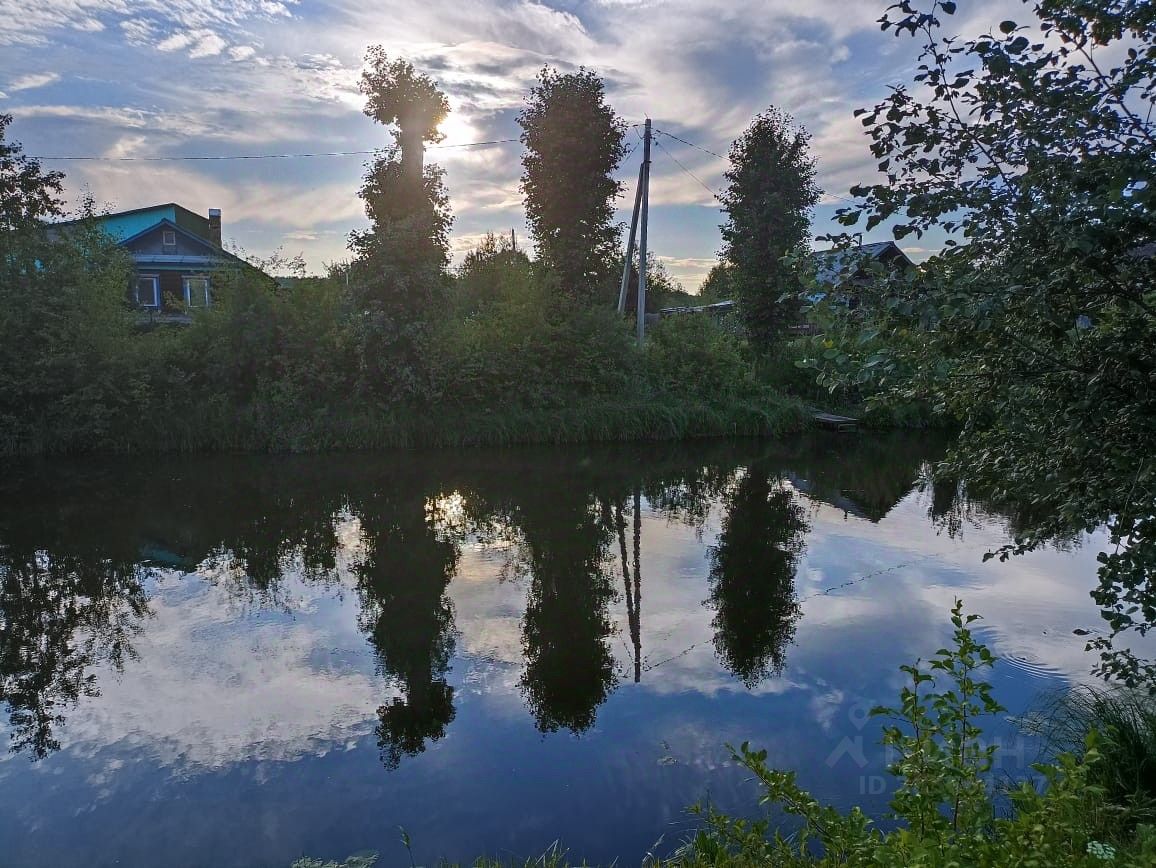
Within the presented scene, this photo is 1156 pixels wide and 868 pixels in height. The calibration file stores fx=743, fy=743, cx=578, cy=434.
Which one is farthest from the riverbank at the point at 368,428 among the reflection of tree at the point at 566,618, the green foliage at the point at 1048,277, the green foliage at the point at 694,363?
the green foliage at the point at 1048,277

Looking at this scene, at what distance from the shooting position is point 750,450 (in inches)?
590

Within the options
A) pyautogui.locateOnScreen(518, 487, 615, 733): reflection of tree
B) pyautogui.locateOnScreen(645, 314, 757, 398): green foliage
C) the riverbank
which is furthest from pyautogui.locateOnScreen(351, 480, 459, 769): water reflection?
pyautogui.locateOnScreen(645, 314, 757, 398): green foliage

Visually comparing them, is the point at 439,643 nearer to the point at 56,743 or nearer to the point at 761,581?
the point at 56,743

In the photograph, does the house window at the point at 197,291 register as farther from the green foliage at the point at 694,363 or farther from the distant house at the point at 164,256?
the green foliage at the point at 694,363

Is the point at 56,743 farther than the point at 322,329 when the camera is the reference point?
No

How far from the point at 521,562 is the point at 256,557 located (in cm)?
280

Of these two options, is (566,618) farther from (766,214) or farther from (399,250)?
(766,214)

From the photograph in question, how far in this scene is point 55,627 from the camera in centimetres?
588

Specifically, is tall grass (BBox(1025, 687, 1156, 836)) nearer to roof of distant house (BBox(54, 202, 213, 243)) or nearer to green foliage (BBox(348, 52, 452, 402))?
green foliage (BBox(348, 52, 452, 402))

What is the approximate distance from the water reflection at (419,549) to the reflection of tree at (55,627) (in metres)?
0.02

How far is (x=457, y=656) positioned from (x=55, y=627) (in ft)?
10.8

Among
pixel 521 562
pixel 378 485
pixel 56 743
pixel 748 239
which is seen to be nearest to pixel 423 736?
pixel 56 743

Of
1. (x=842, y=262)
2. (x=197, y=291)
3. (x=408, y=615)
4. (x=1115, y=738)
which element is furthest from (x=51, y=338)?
(x=1115, y=738)

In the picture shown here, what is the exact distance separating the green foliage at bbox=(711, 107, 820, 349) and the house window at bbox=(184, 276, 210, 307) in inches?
519
